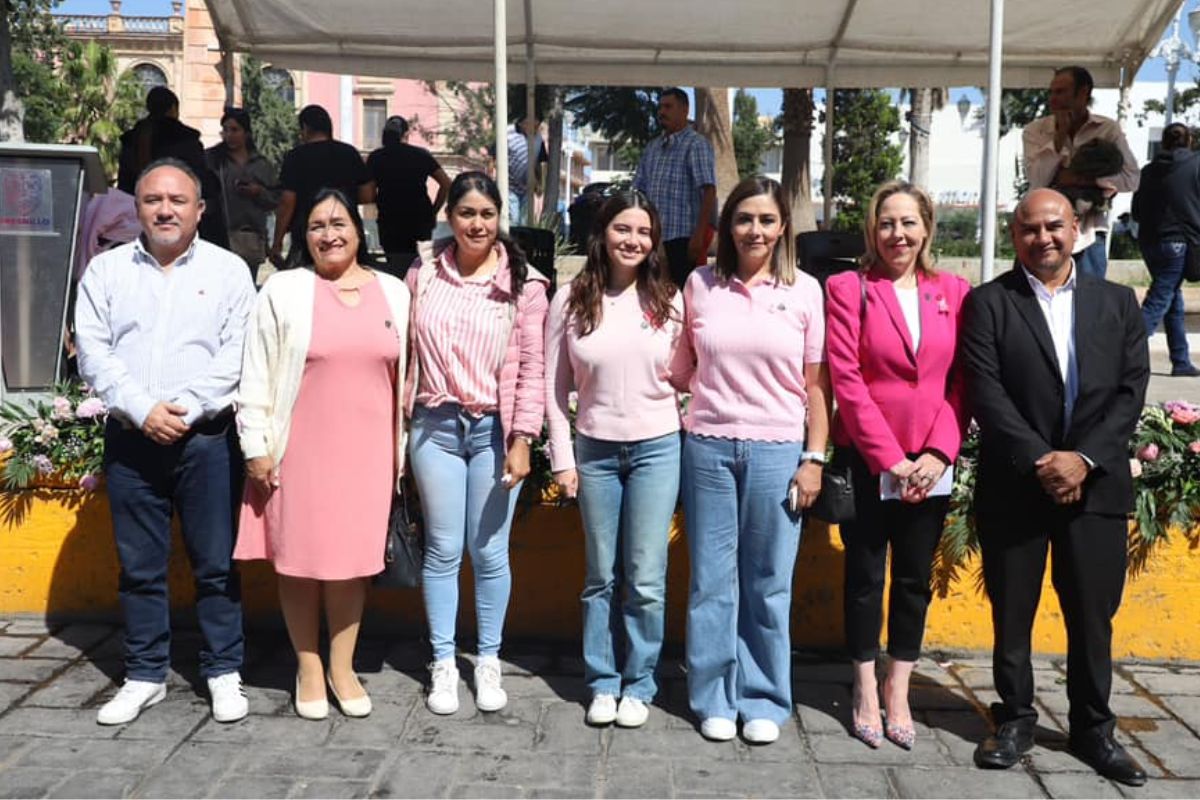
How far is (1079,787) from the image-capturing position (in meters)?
3.69

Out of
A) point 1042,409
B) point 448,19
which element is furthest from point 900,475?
point 448,19

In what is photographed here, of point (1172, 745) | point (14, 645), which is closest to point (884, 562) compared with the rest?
point (1172, 745)

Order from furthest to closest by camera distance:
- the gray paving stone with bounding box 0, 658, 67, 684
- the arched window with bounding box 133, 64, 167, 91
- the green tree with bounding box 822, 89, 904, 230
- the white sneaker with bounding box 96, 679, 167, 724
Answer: the arched window with bounding box 133, 64, 167, 91 < the green tree with bounding box 822, 89, 904, 230 < the gray paving stone with bounding box 0, 658, 67, 684 < the white sneaker with bounding box 96, 679, 167, 724

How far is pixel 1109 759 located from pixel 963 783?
487 mm

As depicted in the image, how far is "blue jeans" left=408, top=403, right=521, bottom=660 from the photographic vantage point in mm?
4145

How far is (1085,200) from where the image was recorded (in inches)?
255

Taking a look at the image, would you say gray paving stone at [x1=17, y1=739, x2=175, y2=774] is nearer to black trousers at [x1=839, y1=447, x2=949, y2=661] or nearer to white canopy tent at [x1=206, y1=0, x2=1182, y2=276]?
black trousers at [x1=839, y1=447, x2=949, y2=661]

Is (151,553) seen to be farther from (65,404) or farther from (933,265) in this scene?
(933,265)

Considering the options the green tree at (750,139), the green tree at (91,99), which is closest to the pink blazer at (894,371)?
the green tree at (91,99)

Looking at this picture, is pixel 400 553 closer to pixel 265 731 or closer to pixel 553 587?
pixel 265 731

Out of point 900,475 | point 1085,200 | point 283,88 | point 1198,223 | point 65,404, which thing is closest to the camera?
point 900,475

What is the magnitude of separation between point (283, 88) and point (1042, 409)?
173ft

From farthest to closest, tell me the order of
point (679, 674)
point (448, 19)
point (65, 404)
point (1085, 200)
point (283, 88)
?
point (283, 88) < point (448, 19) < point (1085, 200) < point (65, 404) < point (679, 674)

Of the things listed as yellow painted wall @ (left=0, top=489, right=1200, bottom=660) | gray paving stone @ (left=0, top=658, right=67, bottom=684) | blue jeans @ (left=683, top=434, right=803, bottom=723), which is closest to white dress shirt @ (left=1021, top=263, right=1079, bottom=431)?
blue jeans @ (left=683, top=434, right=803, bottom=723)
